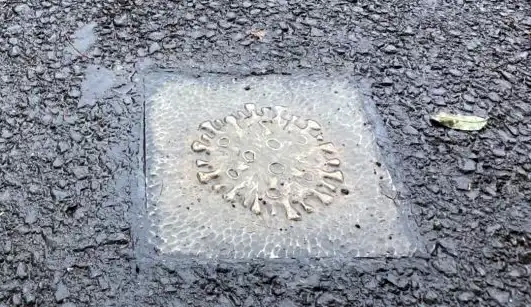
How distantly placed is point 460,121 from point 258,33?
1001 millimetres

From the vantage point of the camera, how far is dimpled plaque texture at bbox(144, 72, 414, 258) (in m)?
2.09

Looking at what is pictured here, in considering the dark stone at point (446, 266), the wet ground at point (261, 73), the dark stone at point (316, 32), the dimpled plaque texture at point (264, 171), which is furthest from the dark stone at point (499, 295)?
the dark stone at point (316, 32)

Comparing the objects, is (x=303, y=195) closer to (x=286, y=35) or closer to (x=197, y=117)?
(x=197, y=117)

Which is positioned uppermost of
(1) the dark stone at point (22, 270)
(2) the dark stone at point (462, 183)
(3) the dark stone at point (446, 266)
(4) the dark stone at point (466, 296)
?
(2) the dark stone at point (462, 183)

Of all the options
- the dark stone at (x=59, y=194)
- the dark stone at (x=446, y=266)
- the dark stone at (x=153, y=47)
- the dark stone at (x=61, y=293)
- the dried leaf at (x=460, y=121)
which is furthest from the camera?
the dark stone at (x=153, y=47)

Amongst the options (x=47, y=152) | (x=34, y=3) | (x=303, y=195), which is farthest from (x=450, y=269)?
(x=34, y=3)

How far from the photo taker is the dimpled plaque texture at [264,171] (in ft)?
6.85

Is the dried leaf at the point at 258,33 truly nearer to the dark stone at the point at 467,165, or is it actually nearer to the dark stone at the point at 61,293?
the dark stone at the point at 467,165

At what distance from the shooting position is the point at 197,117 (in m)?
2.45

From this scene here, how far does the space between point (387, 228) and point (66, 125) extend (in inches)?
→ 50.8

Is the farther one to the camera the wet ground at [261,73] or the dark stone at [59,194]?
the dark stone at [59,194]

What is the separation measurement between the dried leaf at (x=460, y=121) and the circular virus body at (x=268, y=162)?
1.65 feet

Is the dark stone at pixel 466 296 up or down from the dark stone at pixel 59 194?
down

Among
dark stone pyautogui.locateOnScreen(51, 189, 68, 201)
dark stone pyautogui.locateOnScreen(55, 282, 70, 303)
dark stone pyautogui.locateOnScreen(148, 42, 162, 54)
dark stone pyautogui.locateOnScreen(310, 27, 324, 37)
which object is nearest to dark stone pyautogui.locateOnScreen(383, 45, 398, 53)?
dark stone pyautogui.locateOnScreen(310, 27, 324, 37)
